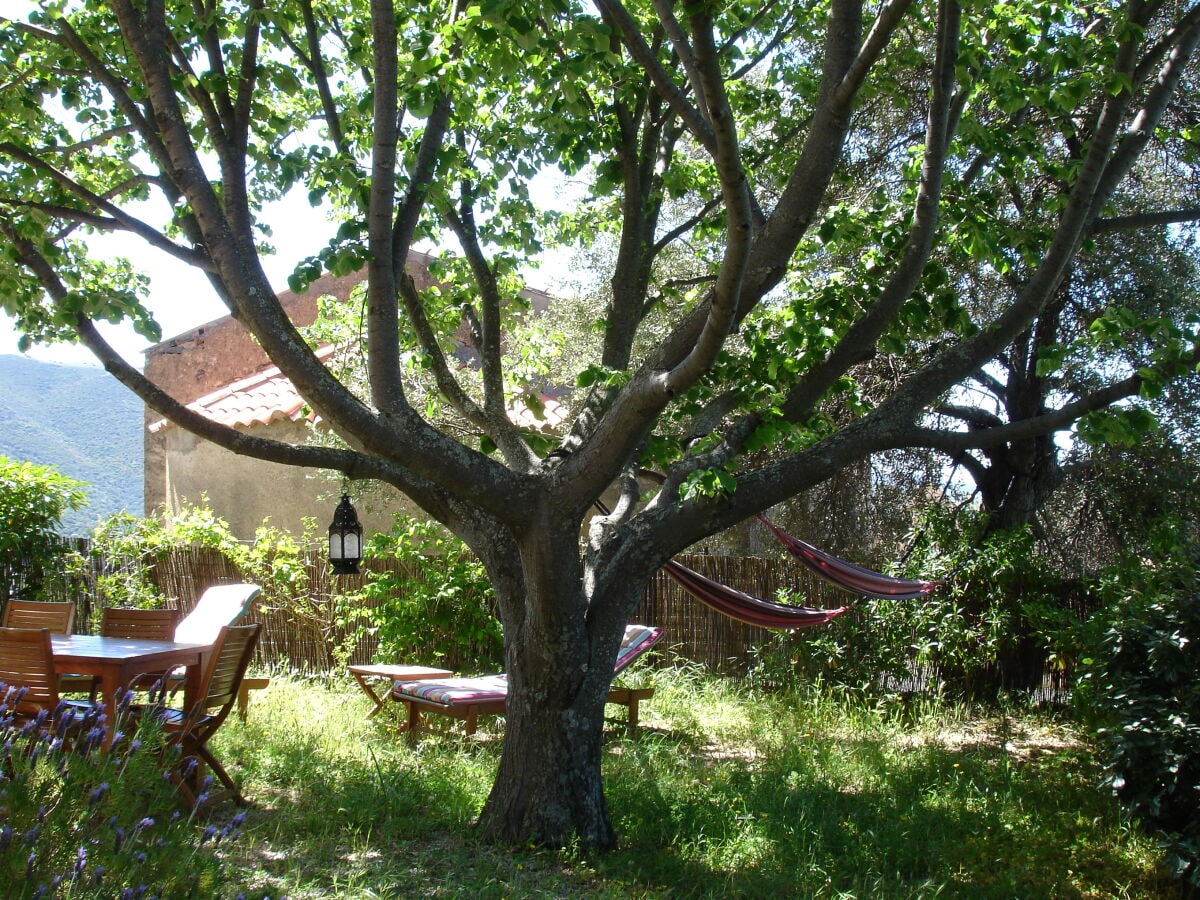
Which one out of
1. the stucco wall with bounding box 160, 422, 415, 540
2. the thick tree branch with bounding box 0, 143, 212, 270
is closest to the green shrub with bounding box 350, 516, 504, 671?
the stucco wall with bounding box 160, 422, 415, 540

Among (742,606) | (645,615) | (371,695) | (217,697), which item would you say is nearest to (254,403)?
(645,615)

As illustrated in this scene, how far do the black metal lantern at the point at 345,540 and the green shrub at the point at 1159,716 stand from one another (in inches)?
162

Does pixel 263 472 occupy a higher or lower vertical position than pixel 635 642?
higher

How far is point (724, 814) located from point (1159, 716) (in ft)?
7.19

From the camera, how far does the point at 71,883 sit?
2400mm

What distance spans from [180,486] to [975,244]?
11938 millimetres

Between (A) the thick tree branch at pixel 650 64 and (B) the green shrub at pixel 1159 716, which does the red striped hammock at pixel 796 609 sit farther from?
(A) the thick tree branch at pixel 650 64

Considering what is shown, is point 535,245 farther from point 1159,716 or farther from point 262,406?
point 262,406

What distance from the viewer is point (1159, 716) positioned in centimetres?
484

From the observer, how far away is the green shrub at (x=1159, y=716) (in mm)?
4668

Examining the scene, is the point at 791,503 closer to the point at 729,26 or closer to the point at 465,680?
the point at 465,680

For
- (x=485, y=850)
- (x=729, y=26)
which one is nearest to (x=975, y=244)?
(x=729, y=26)

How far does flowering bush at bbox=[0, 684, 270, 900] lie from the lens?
7.82ft

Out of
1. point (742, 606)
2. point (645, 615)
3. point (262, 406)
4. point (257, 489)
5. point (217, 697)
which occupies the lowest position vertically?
point (217, 697)
